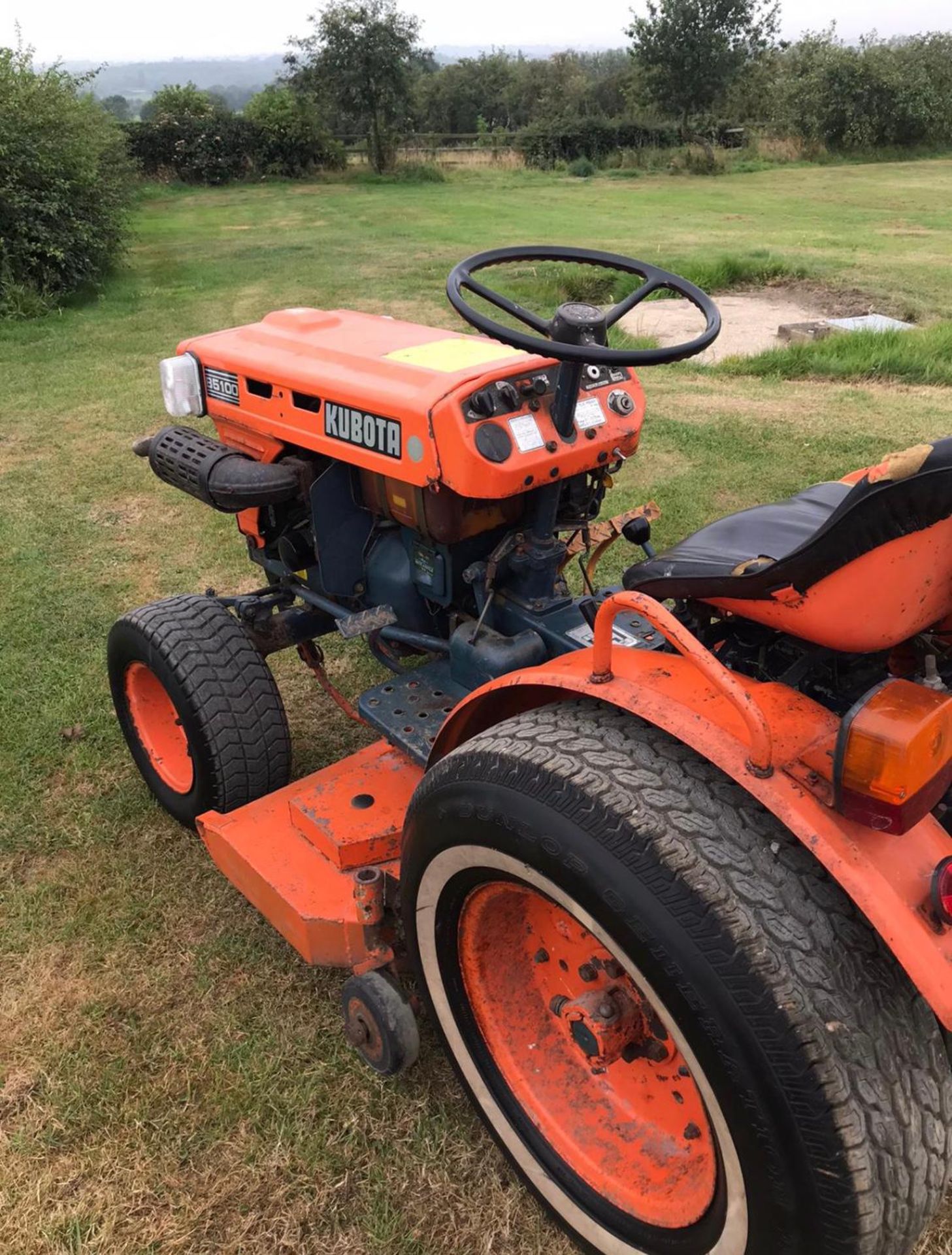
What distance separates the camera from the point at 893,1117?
3.59 ft

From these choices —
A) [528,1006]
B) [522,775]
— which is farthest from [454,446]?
[528,1006]

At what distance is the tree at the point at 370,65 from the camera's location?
76.9 ft

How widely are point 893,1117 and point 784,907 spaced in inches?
10.5

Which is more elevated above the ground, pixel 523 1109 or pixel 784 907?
pixel 784 907

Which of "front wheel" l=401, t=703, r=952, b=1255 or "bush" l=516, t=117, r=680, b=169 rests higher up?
"bush" l=516, t=117, r=680, b=169

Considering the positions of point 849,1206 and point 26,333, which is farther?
point 26,333

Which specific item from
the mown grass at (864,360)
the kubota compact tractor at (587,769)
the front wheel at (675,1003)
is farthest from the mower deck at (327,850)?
the mown grass at (864,360)

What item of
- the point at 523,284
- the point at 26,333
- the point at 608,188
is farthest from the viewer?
the point at 608,188

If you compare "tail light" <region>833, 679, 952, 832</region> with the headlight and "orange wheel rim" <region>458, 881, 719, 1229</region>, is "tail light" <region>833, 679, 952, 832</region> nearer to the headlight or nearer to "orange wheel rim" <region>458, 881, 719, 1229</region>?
"orange wheel rim" <region>458, 881, 719, 1229</region>

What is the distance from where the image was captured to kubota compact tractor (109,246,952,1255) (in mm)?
1104

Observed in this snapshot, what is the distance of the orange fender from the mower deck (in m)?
0.66

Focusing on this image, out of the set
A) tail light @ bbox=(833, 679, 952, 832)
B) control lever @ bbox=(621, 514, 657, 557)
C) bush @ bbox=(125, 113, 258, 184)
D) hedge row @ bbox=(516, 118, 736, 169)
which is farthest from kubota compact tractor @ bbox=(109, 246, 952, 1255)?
hedge row @ bbox=(516, 118, 736, 169)

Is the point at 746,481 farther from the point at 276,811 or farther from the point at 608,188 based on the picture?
the point at 608,188

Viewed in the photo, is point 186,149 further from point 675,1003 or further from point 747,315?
point 675,1003
